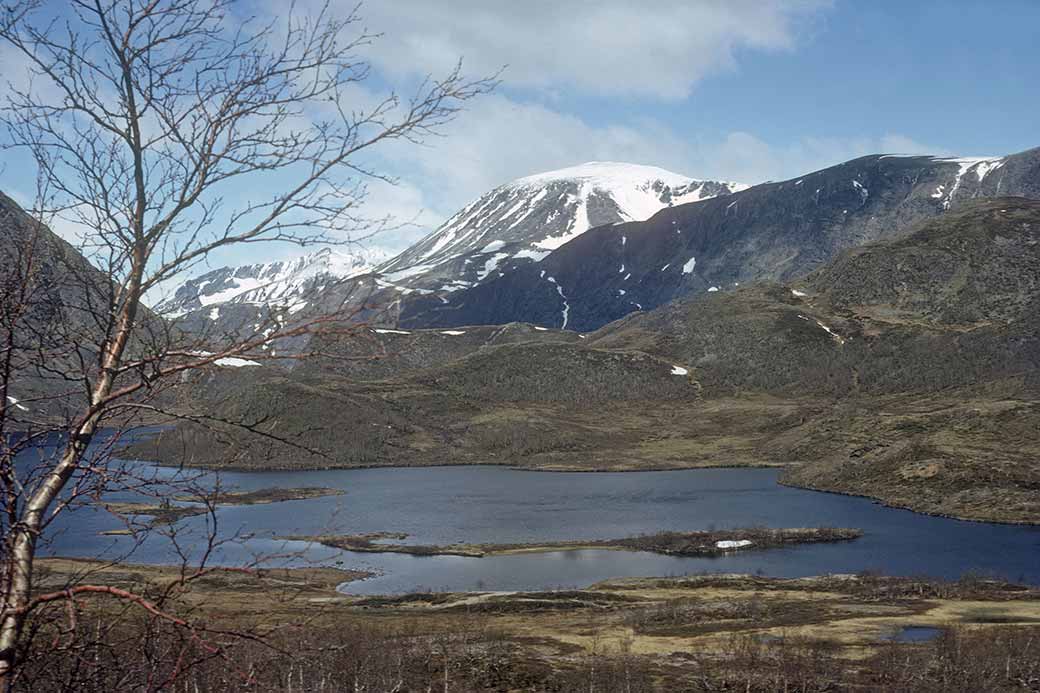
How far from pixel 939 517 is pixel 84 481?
110242 mm

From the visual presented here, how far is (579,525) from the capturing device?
10325cm

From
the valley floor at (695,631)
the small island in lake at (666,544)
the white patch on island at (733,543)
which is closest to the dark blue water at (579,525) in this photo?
the small island in lake at (666,544)

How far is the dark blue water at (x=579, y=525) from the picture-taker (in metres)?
78.2

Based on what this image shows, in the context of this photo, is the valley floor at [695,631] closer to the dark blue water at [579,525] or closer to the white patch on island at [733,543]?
the dark blue water at [579,525]

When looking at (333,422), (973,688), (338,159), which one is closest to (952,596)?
(973,688)

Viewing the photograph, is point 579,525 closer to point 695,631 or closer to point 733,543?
point 733,543

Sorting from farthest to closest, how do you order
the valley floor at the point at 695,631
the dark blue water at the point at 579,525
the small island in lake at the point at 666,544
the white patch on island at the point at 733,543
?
1. the white patch on island at the point at 733,543
2. the small island in lake at the point at 666,544
3. the dark blue water at the point at 579,525
4. the valley floor at the point at 695,631

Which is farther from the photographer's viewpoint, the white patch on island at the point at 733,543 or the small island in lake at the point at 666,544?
the white patch on island at the point at 733,543

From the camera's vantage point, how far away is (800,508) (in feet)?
366

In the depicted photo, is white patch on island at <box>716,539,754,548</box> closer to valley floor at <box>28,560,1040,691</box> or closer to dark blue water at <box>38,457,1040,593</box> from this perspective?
dark blue water at <box>38,457,1040,593</box>

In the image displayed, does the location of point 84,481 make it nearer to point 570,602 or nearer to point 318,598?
point 570,602

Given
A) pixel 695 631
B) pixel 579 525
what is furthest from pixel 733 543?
Answer: pixel 695 631

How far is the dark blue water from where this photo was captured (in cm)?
7819

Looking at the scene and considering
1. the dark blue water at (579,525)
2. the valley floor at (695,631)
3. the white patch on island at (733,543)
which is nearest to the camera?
the valley floor at (695,631)
